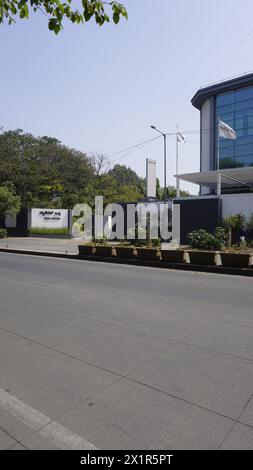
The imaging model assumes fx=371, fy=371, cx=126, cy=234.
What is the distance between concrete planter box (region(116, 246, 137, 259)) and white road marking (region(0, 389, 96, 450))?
1215cm

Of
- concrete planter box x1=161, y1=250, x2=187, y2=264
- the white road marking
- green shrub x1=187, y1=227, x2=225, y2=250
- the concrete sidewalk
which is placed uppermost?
green shrub x1=187, y1=227, x2=225, y2=250

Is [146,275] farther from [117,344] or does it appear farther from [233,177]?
[233,177]

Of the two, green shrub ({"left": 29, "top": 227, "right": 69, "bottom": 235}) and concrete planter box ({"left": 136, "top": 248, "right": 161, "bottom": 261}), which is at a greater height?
green shrub ({"left": 29, "top": 227, "right": 69, "bottom": 235})

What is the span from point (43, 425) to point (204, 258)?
10912mm

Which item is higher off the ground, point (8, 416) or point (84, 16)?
point (84, 16)

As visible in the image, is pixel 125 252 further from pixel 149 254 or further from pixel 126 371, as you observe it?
pixel 126 371

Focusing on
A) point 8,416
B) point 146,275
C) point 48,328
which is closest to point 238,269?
point 146,275

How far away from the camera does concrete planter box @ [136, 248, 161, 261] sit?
1494cm

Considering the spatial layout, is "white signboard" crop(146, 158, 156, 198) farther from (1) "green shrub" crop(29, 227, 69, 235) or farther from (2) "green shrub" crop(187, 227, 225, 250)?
(2) "green shrub" crop(187, 227, 225, 250)

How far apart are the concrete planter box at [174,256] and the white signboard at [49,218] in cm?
2249

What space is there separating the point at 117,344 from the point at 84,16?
426 centimetres

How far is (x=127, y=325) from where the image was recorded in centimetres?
595

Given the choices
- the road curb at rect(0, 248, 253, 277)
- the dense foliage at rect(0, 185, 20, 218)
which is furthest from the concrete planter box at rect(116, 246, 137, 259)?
the dense foliage at rect(0, 185, 20, 218)

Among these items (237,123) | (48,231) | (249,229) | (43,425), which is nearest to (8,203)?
(48,231)
